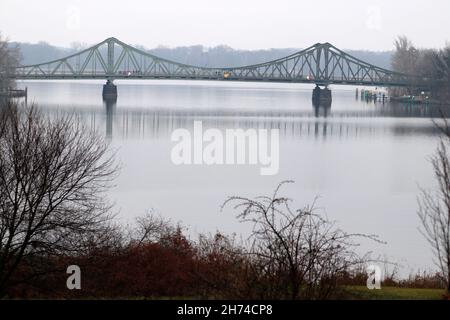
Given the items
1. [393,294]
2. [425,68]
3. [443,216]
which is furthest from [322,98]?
[393,294]

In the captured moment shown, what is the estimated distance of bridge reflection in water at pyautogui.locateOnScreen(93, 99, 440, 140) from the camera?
144 ft

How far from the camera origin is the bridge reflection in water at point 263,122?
43969mm

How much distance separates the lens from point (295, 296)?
25.6ft

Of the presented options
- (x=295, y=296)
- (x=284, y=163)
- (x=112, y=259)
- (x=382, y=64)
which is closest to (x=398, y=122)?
(x=284, y=163)

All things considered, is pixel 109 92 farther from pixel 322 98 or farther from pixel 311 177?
pixel 311 177

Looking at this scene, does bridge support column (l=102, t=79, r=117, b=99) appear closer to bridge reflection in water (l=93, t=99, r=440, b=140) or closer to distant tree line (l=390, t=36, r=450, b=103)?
bridge reflection in water (l=93, t=99, r=440, b=140)

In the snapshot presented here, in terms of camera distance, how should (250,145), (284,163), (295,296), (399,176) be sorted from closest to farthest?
(295,296) → (399,176) → (284,163) → (250,145)

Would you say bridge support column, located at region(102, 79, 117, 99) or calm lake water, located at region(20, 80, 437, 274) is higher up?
bridge support column, located at region(102, 79, 117, 99)

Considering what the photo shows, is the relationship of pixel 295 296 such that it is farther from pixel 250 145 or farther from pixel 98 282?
pixel 250 145

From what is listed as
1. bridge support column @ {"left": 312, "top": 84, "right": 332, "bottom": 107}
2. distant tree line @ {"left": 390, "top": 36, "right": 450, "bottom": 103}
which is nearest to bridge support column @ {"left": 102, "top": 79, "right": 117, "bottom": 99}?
bridge support column @ {"left": 312, "top": 84, "right": 332, "bottom": 107}

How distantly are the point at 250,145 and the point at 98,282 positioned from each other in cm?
2678

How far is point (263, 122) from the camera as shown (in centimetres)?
5250
